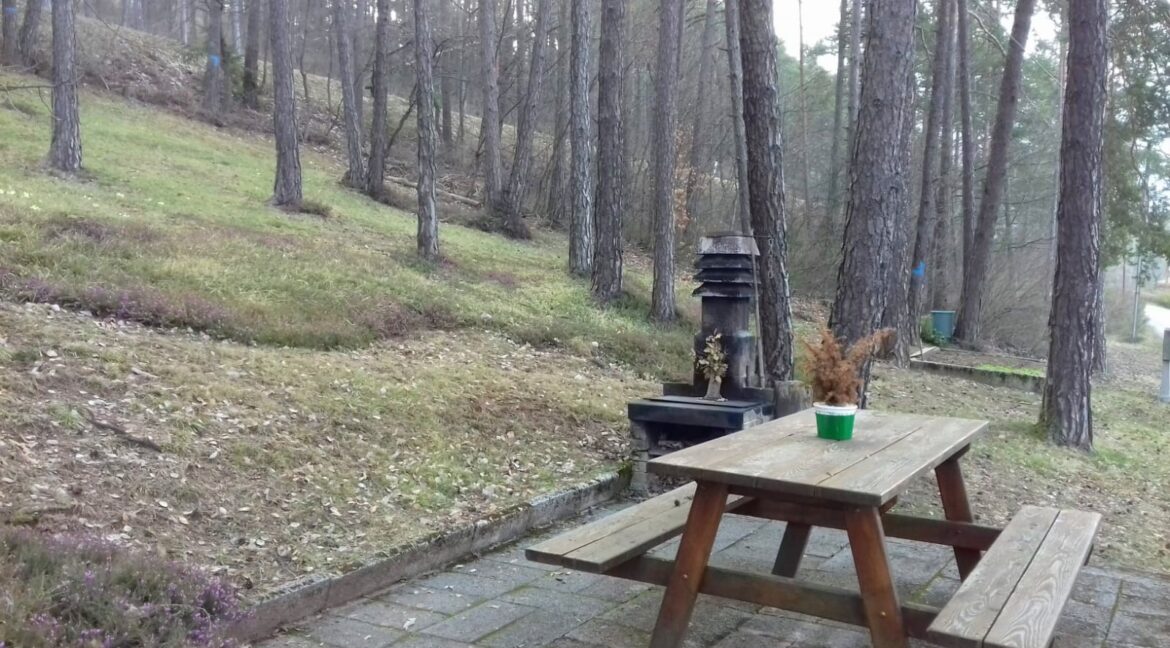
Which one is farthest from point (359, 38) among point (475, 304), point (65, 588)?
point (65, 588)

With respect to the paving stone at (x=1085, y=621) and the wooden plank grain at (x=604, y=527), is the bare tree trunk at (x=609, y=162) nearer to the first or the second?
the wooden plank grain at (x=604, y=527)

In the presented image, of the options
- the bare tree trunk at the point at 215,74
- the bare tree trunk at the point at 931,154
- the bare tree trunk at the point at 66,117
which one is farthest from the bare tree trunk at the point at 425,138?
the bare tree trunk at the point at 215,74

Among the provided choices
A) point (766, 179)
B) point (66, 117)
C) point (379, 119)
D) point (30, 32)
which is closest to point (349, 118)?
→ point (379, 119)

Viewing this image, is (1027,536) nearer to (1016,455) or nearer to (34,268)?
(1016,455)

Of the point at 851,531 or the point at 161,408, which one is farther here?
the point at 161,408

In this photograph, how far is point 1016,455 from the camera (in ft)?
25.7

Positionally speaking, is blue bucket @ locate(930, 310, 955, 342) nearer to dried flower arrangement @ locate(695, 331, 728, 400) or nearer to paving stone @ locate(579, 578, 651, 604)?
dried flower arrangement @ locate(695, 331, 728, 400)

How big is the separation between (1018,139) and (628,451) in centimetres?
2715

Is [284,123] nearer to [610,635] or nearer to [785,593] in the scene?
[610,635]

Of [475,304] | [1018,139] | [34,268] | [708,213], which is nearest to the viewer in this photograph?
[34,268]

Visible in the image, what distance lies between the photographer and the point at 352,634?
3.75 m

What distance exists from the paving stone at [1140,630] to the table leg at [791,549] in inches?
51.3

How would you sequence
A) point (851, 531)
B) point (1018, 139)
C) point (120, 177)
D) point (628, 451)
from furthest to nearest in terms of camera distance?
point (1018, 139), point (120, 177), point (628, 451), point (851, 531)

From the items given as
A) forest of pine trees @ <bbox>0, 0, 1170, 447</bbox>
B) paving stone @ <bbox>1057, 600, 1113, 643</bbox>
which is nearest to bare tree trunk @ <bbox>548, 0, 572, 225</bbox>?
forest of pine trees @ <bbox>0, 0, 1170, 447</bbox>
